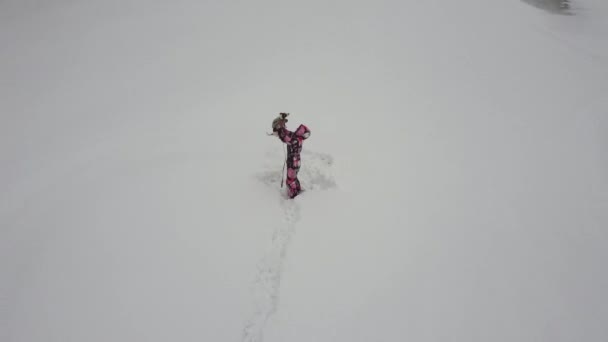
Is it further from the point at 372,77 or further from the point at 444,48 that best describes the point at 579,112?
the point at 372,77

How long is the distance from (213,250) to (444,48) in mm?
16475

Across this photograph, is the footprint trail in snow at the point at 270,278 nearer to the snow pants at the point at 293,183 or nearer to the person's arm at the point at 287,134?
the snow pants at the point at 293,183

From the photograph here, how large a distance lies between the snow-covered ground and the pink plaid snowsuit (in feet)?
1.80

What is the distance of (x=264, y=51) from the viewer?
1556cm

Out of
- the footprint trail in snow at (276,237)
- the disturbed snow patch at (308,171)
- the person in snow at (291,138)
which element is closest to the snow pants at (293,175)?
the person in snow at (291,138)

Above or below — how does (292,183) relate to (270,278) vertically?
above

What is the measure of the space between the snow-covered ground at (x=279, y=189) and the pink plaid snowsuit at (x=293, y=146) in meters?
0.55

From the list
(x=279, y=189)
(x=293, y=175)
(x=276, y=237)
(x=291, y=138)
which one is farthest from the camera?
(x=279, y=189)

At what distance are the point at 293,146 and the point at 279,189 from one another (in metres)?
1.45

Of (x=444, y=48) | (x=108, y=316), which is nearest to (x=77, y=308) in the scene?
(x=108, y=316)

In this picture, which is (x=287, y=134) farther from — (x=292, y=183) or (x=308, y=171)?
(x=308, y=171)

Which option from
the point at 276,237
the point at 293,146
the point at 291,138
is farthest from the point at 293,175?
the point at 276,237

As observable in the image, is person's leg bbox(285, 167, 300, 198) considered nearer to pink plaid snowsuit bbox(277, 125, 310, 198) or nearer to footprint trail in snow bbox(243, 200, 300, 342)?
pink plaid snowsuit bbox(277, 125, 310, 198)

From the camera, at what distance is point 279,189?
7.45m
